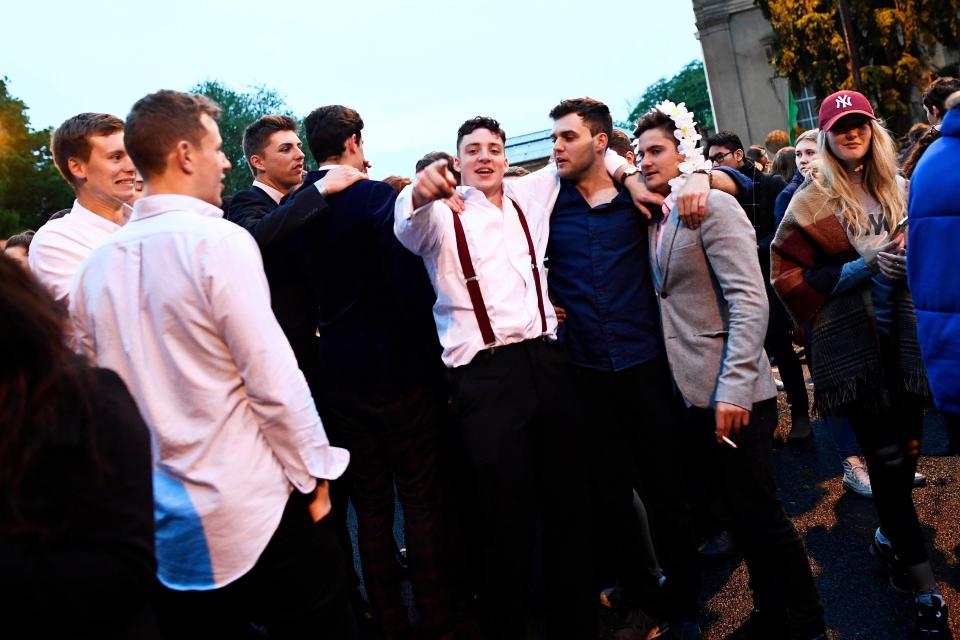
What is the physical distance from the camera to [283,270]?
3982 millimetres

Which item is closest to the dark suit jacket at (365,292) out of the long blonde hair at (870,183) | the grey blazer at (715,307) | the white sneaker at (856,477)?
the grey blazer at (715,307)

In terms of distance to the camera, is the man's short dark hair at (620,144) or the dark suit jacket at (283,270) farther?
the man's short dark hair at (620,144)

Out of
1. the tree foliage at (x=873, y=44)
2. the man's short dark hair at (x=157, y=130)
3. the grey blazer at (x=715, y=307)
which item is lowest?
the grey blazer at (x=715, y=307)

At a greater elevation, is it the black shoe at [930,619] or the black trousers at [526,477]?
the black trousers at [526,477]

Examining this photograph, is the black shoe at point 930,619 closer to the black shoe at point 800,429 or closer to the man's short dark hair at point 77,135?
the black shoe at point 800,429

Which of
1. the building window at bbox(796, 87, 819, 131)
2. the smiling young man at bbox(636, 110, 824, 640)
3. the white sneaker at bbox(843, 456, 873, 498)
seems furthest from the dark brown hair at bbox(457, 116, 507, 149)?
the building window at bbox(796, 87, 819, 131)

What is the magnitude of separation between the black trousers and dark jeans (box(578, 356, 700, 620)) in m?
0.20

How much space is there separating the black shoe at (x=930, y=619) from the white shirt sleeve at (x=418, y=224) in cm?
251

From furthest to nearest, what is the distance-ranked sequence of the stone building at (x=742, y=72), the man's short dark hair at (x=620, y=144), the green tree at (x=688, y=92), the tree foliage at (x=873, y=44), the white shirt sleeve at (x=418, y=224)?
the green tree at (x=688, y=92), the stone building at (x=742, y=72), the tree foliage at (x=873, y=44), the man's short dark hair at (x=620, y=144), the white shirt sleeve at (x=418, y=224)

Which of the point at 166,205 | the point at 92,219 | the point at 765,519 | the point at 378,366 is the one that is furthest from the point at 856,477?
the point at 92,219

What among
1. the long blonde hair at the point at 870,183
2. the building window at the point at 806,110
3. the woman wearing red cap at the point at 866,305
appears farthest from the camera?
the building window at the point at 806,110

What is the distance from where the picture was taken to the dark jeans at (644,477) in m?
3.51

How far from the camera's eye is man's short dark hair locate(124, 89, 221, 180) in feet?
7.93

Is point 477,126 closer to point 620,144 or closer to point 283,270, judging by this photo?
point 283,270
